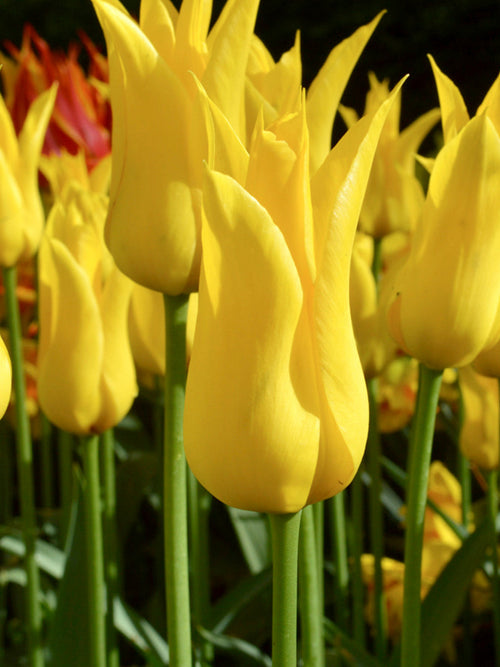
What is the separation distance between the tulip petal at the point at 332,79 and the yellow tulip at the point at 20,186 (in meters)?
0.28

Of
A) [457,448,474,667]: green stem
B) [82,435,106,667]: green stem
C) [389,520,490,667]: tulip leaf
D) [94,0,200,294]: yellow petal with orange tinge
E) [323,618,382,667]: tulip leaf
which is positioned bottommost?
[457,448,474,667]: green stem

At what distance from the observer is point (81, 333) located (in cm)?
81

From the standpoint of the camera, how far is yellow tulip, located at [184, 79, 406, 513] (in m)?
0.47

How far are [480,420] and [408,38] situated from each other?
123 inches

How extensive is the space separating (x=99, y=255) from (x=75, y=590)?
350 mm

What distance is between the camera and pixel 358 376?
20.3 inches

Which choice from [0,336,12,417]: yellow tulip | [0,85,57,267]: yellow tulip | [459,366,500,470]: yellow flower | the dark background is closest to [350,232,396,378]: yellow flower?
[459,366,500,470]: yellow flower

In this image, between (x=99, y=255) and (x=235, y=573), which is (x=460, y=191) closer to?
(x=99, y=255)

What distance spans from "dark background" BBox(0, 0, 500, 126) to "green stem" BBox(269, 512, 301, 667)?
10.7 ft

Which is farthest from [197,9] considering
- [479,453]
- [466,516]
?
[466,516]

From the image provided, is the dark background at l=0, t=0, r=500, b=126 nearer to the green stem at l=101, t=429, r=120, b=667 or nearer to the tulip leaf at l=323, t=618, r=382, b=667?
the green stem at l=101, t=429, r=120, b=667

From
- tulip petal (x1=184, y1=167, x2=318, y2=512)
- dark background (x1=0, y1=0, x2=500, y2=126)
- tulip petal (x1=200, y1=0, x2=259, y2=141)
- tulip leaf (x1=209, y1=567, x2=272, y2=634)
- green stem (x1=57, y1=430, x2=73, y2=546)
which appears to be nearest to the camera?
tulip petal (x1=184, y1=167, x2=318, y2=512)

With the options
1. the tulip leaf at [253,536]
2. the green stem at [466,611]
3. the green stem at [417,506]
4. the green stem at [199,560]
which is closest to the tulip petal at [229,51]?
the green stem at [417,506]

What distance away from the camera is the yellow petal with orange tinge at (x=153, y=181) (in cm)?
59
